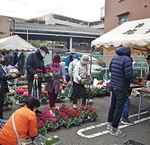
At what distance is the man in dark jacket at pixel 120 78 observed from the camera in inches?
164

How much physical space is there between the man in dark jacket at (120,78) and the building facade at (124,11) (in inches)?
474

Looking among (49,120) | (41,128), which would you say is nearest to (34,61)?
(49,120)

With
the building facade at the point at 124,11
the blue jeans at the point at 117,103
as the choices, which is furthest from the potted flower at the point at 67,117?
the building facade at the point at 124,11

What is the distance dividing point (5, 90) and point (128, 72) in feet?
9.43

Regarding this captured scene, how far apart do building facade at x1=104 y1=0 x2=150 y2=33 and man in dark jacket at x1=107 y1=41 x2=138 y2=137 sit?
39.5 feet

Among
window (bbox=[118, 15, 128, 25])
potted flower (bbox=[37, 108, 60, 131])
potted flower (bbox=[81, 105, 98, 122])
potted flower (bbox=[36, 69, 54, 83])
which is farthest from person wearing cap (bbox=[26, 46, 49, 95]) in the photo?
window (bbox=[118, 15, 128, 25])

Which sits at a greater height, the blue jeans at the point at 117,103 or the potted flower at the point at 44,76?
the potted flower at the point at 44,76

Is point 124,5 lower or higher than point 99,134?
higher

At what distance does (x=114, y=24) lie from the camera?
1933 cm

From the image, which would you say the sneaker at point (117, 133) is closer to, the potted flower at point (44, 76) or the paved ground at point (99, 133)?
the paved ground at point (99, 133)

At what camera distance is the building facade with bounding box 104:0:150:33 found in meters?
15.5

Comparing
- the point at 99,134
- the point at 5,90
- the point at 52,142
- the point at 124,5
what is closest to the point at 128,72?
the point at 99,134

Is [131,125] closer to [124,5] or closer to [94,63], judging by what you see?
[94,63]

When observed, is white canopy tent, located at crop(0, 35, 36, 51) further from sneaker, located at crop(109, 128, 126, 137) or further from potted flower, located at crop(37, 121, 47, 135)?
sneaker, located at crop(109, 128, 126, 137)
